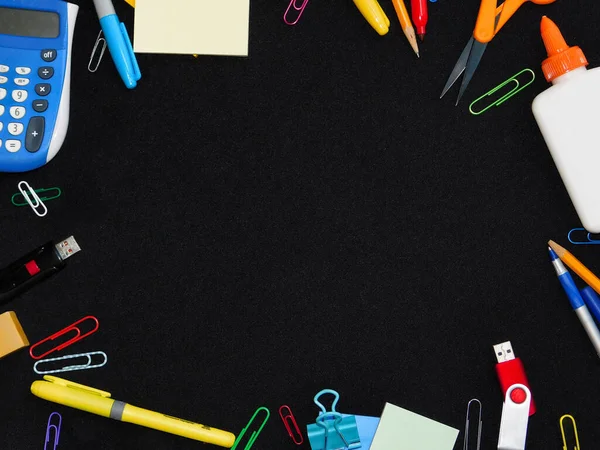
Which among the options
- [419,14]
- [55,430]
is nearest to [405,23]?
[419,14]

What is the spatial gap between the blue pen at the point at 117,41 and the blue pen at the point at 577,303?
0.72 m

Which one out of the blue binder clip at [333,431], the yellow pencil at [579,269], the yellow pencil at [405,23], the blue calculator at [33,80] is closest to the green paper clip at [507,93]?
the yellow pencil at [405,23]

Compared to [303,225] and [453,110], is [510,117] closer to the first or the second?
[453,110]

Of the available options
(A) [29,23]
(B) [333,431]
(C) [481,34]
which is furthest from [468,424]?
(A) [29,23]

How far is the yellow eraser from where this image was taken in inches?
44.3

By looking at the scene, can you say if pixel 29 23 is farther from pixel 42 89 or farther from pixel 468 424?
pixel 468 424

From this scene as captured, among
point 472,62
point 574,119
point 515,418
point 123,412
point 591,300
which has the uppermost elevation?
point 472,62

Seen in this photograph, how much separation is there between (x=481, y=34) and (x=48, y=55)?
67cm

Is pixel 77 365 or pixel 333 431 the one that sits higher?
pixel 77 365

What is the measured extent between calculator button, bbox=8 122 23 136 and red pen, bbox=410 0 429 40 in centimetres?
63

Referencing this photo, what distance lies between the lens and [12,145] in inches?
43.6

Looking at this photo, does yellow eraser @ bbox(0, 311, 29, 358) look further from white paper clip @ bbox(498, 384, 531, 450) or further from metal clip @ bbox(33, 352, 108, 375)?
white paper clip @ bbox(498, 384, 531, 450)

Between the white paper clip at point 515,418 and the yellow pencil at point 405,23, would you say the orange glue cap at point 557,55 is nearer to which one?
the yellow pencil at point 405,23

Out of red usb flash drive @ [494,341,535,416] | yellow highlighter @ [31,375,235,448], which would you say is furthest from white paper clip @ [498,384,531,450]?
yellow highlighter @ [31,375,235,448]
